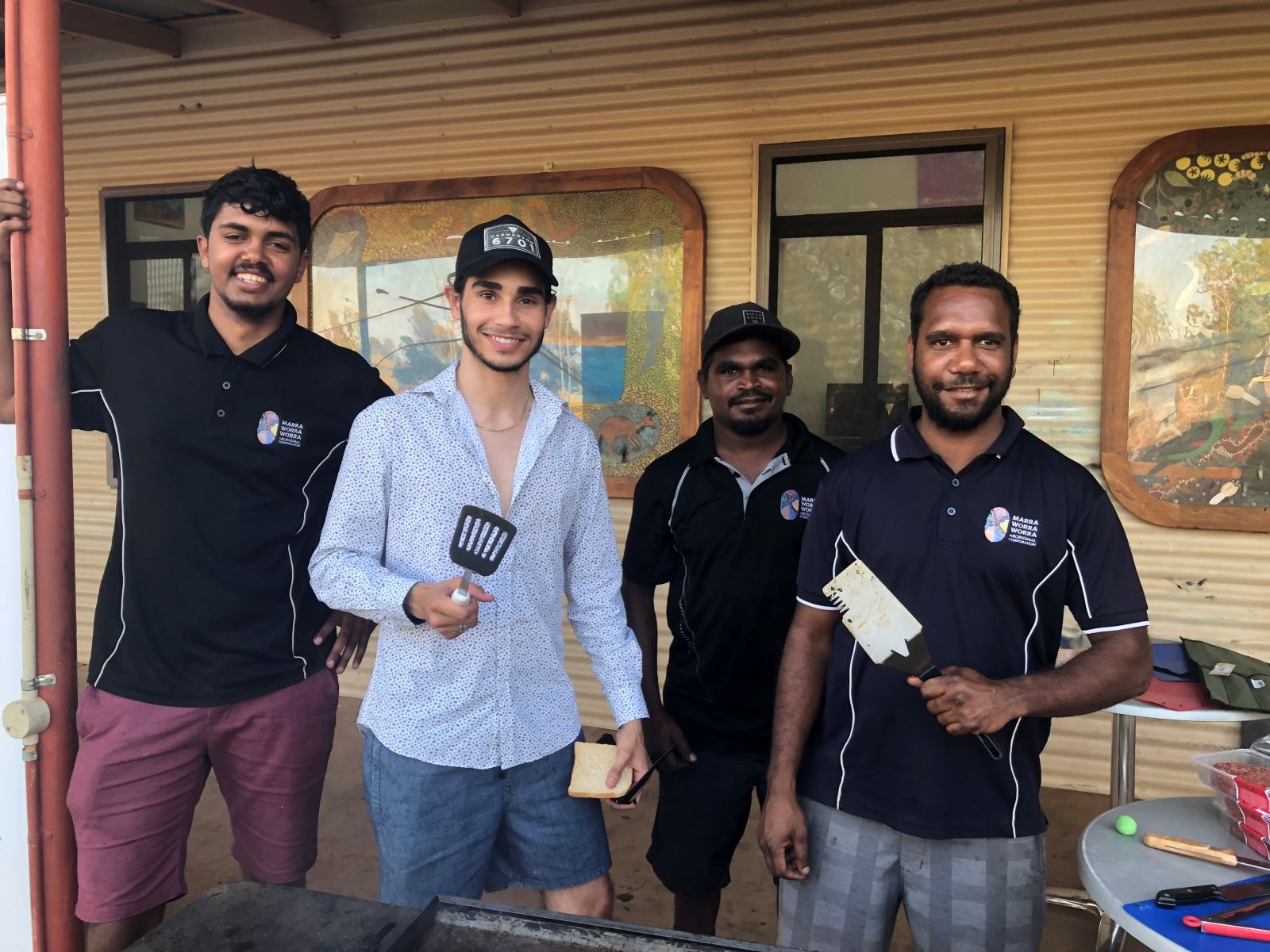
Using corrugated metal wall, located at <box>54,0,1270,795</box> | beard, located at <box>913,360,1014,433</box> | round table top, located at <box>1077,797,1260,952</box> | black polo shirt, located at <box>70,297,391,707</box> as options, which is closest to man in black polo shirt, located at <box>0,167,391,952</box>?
black polo shirt, located at <box>70,297,391,707</box>

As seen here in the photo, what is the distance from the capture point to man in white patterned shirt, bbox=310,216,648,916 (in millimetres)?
2061

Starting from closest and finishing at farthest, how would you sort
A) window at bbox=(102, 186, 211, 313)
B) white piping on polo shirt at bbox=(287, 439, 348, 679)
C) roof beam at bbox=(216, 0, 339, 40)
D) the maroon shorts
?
1. the maroon shorts
2. white piping on polo shirt at bbox=(287, 439, 348, 679)
3. roof beam at bbox=(216, 0, 339, 40)
4. window at bbox=(102, 186, 211, 313)

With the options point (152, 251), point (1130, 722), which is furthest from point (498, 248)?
point (152, 251)

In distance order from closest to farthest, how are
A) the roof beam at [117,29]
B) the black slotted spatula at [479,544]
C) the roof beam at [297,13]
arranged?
the black slotted spatula at [479,544], the roof beam at [297,13], the roof beam at [117,29]

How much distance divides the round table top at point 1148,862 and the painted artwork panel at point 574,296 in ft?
10.6

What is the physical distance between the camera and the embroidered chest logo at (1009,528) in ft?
6.51

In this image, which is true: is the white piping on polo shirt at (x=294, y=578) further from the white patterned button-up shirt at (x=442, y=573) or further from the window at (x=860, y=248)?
the window at (x=860, y=248)

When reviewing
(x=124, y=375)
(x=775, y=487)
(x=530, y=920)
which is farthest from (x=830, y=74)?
(x=530, y=920)

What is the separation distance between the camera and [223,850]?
393 cm

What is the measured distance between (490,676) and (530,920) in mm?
695

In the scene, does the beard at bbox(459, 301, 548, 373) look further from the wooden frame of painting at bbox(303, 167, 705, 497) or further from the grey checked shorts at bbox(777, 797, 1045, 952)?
the wooden frame of painting at bbox(303, 167, 705, 497)

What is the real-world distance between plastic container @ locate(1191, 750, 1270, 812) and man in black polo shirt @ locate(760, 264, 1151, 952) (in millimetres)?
286

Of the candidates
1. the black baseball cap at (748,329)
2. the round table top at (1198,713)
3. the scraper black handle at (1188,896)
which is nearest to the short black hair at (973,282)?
the black baseball cap at (748,329)

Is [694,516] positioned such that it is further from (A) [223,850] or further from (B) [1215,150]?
(B) [1215,150]
